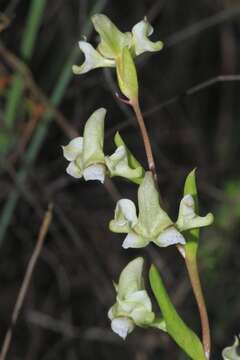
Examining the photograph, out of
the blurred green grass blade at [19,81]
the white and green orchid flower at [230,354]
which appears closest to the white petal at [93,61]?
the white and green orchid flower at [230,354]

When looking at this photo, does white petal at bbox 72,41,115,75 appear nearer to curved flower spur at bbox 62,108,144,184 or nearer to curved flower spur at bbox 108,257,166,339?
curved flower spur at bbox 62,108,144,184

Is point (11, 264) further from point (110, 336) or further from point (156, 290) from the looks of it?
point (156, 290)

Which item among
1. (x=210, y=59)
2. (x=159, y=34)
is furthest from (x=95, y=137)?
(x=210, y=59)

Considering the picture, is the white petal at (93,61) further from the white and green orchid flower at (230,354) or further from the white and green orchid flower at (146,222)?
the white and green orchid flower at (230,354)

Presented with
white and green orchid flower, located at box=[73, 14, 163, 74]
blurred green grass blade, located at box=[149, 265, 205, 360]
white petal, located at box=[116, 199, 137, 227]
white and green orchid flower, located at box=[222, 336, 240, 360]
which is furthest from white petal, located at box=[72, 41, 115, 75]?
white and green orchid flower, located at box=[222, 336, 240, 360]

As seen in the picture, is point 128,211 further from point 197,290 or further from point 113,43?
point 113,43
